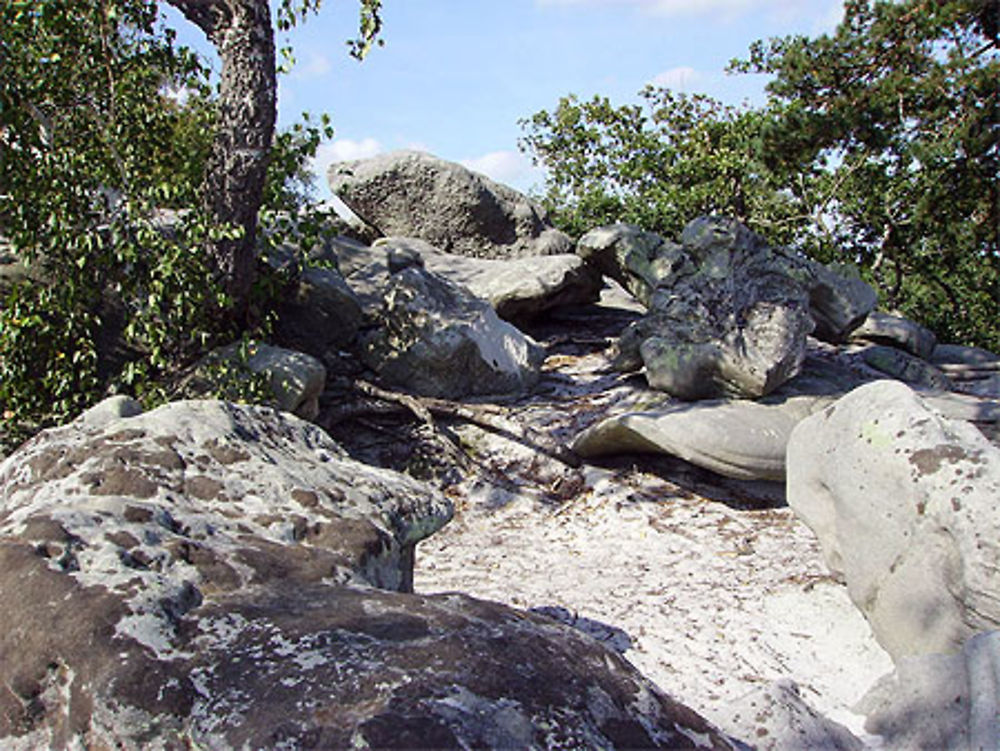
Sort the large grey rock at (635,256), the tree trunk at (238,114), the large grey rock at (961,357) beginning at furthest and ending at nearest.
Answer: the large grey rock at (961,357)
the large grey rock at (635,256)
the tree trunk at (238,114)

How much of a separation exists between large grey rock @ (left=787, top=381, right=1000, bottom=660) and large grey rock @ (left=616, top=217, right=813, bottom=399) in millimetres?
2516

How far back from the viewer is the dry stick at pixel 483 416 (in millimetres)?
6461

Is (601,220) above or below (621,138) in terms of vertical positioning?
below

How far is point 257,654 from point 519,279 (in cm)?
716

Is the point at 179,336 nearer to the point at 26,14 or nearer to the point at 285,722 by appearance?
the point at 26,14

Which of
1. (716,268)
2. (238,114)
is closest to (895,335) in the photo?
(716,268)

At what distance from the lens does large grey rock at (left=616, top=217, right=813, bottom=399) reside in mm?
6539

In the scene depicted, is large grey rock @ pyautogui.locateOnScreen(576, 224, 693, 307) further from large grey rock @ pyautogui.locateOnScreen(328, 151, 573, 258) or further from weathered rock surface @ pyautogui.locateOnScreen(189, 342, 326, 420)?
weathered rock surface @ pyautogui.locateOnScreen(189, 342, 326, 420)

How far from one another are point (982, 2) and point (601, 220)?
6324mm

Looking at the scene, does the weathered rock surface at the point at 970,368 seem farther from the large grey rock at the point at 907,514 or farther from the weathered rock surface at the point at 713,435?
the large grey rock at the point at 907,514

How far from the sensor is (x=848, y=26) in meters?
11.1

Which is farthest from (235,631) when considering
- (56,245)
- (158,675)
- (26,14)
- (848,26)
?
(848,26)

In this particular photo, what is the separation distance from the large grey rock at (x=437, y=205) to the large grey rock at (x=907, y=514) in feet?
21.6

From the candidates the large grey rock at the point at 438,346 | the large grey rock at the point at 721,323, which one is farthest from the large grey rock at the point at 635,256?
the large grey rock at the point at 438,346
